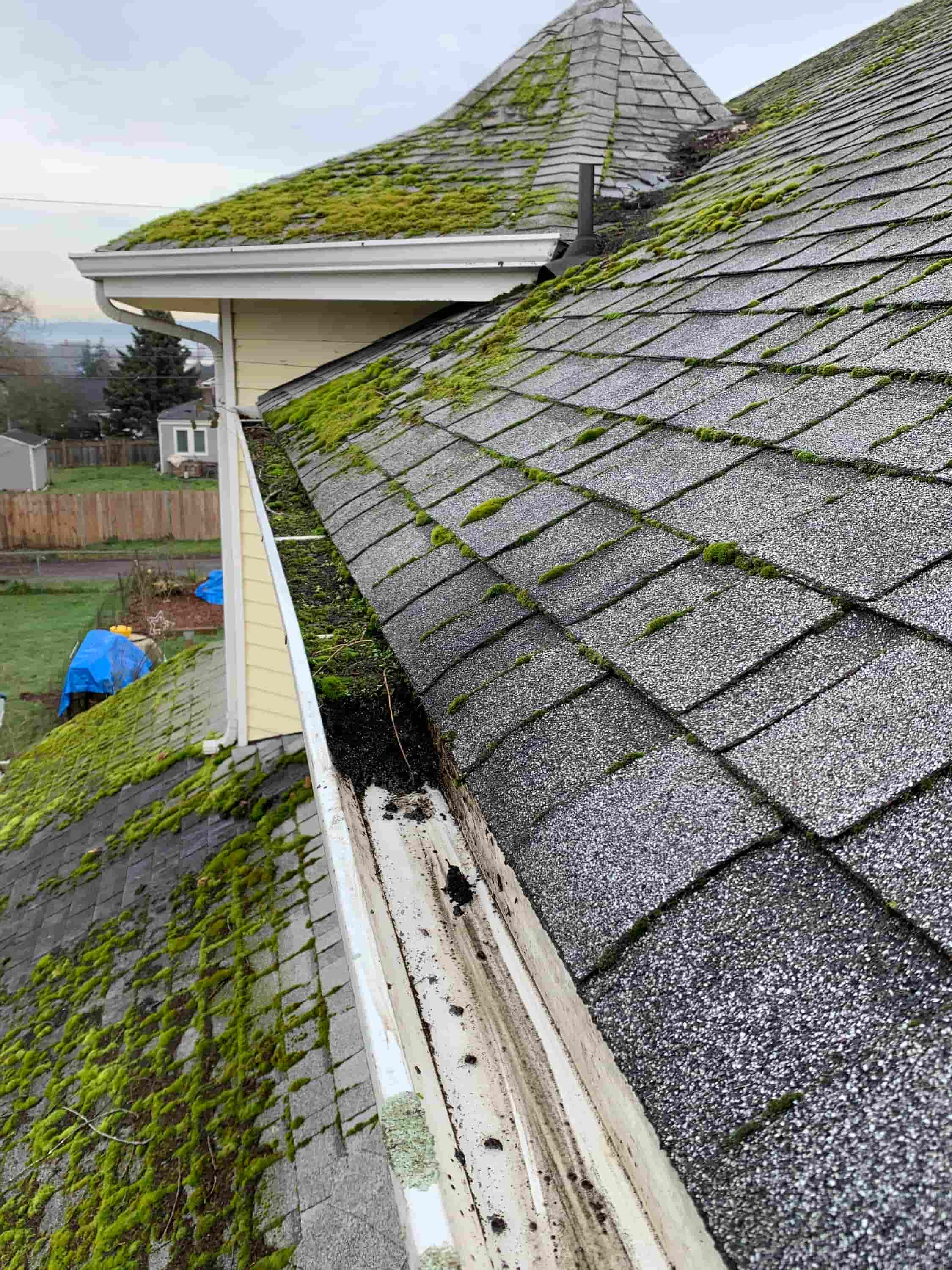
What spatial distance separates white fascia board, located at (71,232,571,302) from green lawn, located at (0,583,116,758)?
31.4 ft

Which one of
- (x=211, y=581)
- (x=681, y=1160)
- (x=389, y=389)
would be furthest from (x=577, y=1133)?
(x=211, y=581)

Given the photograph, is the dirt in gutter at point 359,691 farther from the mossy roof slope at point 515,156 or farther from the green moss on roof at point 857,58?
the green moss on roof at point 857,58

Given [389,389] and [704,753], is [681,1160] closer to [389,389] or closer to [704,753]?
[704,753]

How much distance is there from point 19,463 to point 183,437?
8.18 metres

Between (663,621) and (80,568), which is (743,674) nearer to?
(663,621)

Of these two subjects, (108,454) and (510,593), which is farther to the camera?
(108,454)

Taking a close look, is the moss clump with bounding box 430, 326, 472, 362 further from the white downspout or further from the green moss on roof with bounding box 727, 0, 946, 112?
the green moss on roof with bounding box 727, 0, 946, 112

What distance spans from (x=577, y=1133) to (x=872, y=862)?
65 centimetres

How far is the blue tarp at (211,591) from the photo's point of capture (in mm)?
20500

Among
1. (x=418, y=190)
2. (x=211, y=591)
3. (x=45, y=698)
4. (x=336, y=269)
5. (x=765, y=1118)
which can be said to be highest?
(x=418, y=190)

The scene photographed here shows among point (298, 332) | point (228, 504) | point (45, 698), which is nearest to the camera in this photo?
point (298, 332)

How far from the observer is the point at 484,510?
242 cm

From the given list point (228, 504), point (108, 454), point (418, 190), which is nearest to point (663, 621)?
point (418, 190)

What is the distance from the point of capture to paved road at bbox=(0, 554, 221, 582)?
78.7 feet
